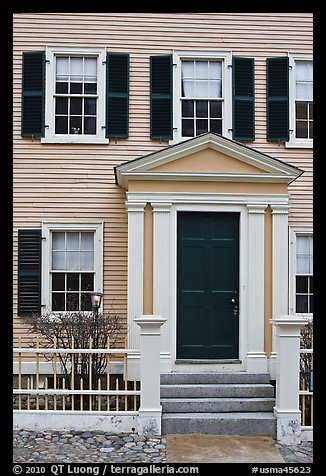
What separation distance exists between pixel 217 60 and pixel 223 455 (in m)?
6.37

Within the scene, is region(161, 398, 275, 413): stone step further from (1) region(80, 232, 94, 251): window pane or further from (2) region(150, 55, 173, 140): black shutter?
(2) region(150, 55, 173, 140): black shutter

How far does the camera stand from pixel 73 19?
9.16m

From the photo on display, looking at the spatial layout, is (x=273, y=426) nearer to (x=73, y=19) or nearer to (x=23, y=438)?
(x=23, y=438)

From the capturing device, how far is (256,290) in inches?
309

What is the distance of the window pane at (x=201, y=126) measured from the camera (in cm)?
Answer: 917

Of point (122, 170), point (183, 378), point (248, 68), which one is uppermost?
point (248, 68)

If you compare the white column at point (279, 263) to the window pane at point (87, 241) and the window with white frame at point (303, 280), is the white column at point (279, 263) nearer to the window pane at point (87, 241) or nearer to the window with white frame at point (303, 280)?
the window with white frame at point (303, 280)

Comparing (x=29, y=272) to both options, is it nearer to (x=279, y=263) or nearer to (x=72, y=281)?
(x=72, y=281)

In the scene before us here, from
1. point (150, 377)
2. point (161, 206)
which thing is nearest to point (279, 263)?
point (161, 206)

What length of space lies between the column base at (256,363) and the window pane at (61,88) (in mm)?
5274

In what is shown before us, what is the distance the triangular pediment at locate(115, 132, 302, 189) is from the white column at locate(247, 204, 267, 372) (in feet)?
1.73

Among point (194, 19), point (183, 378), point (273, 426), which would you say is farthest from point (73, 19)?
point (273, 426)

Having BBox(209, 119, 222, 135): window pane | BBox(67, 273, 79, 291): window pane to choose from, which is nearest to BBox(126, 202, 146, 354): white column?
BBox(67, 273, 79, 291): window pane

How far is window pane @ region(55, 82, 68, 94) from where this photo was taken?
9.13 metres
